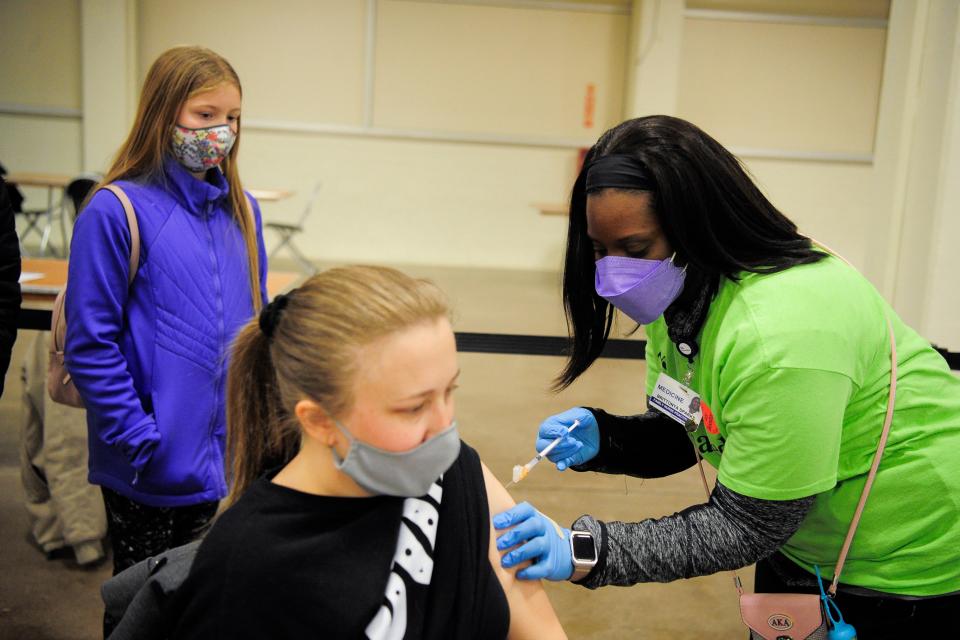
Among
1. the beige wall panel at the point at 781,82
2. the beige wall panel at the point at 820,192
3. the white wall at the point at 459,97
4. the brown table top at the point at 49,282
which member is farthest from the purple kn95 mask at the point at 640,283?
the beige wall panel at the point at 820,192

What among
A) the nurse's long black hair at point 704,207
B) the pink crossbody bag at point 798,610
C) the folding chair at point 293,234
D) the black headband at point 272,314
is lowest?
the folding chair at point 293,234

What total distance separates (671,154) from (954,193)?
3.03 metres

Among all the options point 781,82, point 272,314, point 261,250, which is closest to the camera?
point 272,314

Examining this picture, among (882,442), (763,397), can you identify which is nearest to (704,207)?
(763,397)

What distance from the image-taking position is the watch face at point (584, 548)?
1.24 m

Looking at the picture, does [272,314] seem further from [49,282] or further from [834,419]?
[49,282]

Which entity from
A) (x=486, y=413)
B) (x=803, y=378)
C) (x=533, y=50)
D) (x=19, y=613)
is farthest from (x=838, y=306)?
(x=533, y=50)

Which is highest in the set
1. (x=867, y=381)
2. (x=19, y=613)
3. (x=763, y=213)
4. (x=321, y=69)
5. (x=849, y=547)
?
(x=321, y=69)

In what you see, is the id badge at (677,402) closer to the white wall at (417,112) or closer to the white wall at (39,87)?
the white wall at (417,112)

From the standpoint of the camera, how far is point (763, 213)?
4.08 ft

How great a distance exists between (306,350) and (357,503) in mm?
183

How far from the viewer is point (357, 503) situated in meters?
1.06

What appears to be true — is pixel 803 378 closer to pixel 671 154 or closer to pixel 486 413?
pixel 671 154

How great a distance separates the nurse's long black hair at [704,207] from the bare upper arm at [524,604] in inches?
16.1
